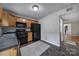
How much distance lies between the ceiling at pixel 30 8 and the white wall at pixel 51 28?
0.38ft

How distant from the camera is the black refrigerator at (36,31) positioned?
155cm

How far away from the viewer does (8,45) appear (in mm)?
1390

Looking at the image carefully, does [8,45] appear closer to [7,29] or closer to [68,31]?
[7,29]

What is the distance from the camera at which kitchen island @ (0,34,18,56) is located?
1332 mm

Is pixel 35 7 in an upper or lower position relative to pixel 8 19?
upper

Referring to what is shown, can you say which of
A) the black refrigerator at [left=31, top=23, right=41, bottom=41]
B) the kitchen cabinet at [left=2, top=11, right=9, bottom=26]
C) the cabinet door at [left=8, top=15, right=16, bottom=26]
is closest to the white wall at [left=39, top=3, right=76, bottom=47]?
the black refrigerator at [left=31, top=23, right=41, bottom=41]

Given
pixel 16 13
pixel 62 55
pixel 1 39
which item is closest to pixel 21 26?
pixel 16 13

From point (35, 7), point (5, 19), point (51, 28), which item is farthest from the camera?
point (51, 28)

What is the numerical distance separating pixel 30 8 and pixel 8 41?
70 centimetres

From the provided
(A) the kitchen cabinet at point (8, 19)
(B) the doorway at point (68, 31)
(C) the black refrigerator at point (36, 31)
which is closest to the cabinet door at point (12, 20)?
(A) the kitchen cabinet at point (8, 19)

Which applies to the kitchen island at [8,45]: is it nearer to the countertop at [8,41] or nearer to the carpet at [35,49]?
the countertop at [8,41]

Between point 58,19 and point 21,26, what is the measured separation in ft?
2.31

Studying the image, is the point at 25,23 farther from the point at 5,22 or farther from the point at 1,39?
the point at 1,39

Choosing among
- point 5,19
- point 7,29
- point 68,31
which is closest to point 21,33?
point 7,29
